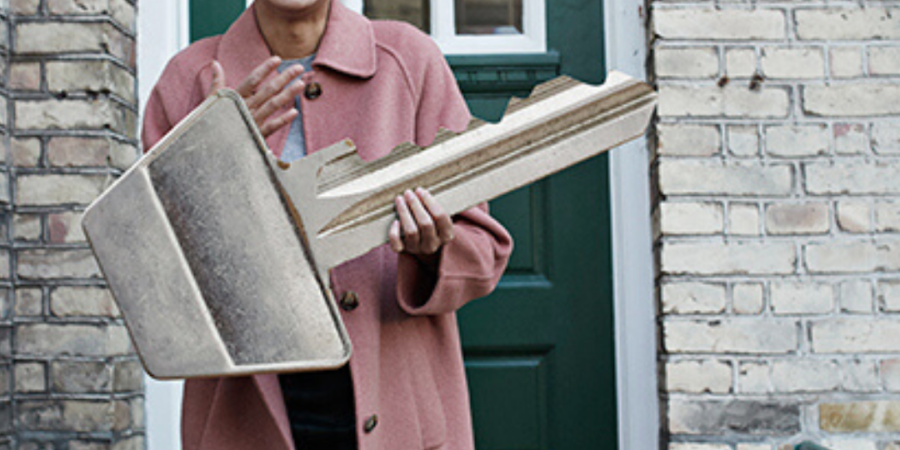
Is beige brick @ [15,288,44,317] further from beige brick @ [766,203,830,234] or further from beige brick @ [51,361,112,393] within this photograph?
beige brick @ [766,203,830,234]

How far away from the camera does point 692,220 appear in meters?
1.90

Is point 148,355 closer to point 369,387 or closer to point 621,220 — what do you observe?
point 369,387

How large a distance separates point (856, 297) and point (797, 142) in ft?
1.23

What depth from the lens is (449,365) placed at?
1.25 metres

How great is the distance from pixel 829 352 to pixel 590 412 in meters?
0.60

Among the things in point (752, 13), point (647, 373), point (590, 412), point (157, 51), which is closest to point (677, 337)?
point (647, 373)

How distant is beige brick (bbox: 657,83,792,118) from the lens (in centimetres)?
192

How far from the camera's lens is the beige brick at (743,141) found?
6.29ft

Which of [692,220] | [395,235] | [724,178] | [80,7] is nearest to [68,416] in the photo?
[80,7]

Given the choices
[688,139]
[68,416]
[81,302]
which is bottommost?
[68,416]

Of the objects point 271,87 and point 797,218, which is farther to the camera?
point 797,218

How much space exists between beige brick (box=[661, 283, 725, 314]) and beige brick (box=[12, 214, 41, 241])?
1456mm

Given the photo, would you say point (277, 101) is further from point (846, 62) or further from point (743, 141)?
point (846, 62)

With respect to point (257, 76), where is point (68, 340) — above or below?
below
